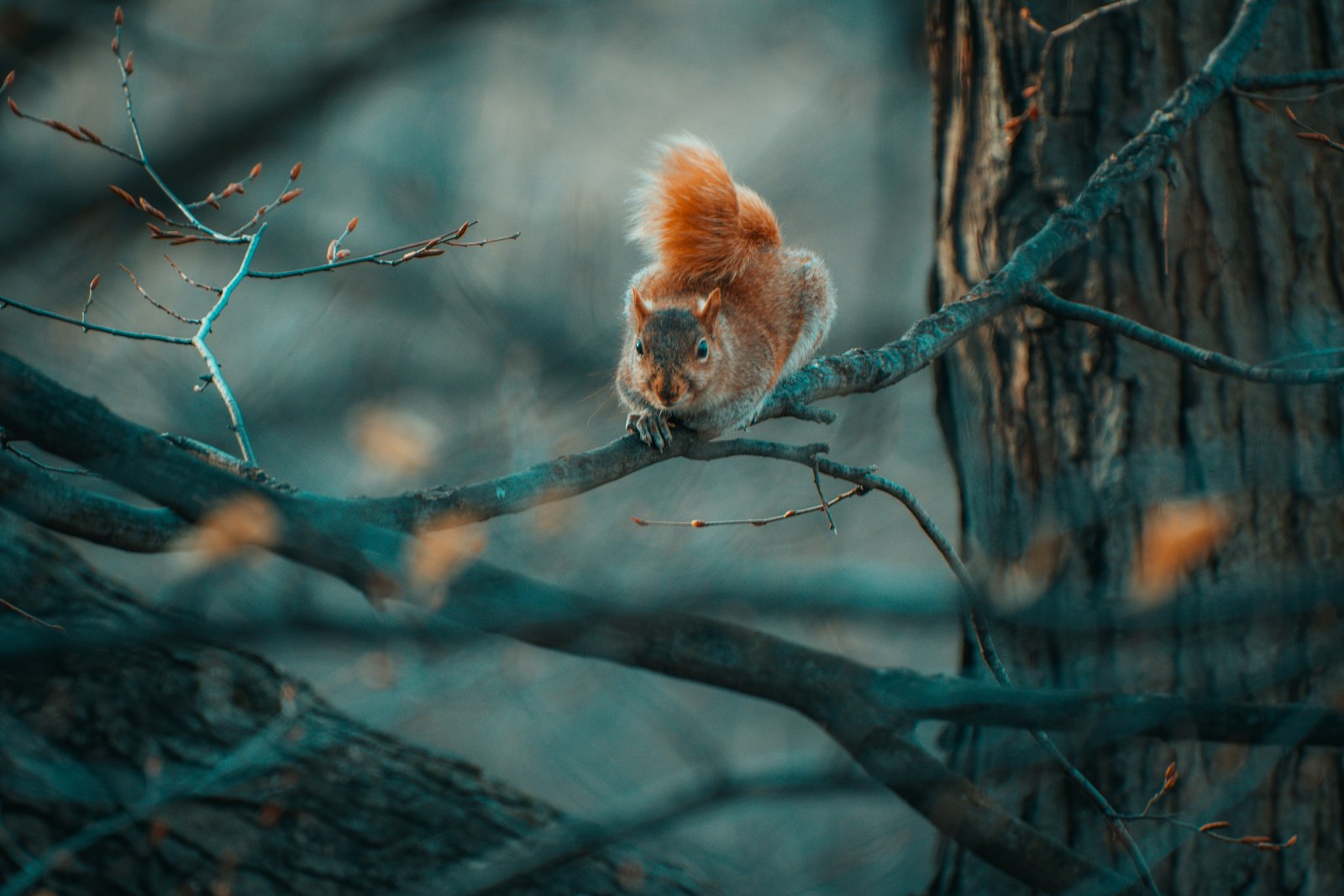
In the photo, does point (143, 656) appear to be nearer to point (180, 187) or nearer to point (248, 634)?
point (248, 634)

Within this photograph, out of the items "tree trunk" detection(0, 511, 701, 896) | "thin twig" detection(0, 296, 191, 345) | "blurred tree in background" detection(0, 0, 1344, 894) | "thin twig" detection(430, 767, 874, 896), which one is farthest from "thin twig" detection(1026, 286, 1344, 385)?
"thin twig" detection(0, 296, 191, 345)

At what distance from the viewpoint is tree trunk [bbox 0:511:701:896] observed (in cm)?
164

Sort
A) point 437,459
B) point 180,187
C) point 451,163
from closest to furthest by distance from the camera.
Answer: point 437,459 < point 180,187 < point 451,163

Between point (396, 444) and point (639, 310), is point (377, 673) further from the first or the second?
point (639, 310)

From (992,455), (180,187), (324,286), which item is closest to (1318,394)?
(992,455)

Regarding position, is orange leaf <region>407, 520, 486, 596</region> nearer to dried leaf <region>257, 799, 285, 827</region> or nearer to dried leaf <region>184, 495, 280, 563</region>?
dried leaf <region>184, 495, 280, 563</region>

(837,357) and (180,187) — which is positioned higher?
(180,187)

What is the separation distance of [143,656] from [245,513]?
4.14 ft

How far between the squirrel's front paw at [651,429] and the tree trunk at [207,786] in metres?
0.68

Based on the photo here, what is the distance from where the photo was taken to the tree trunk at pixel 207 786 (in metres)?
1.64

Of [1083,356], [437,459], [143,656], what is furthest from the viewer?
[437,459]

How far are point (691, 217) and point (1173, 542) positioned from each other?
4.27ft

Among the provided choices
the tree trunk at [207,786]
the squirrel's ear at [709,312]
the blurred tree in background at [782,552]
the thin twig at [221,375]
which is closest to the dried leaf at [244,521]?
the blurred tree in background at [782,552]

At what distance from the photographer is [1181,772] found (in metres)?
2.18
